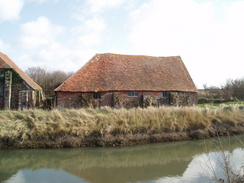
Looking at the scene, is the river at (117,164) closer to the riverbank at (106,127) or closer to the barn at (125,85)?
the riverbank at (106,127)

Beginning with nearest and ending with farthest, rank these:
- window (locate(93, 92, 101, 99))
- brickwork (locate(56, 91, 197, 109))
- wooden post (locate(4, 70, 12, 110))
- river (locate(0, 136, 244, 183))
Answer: river (locate(0, 136, 244, 183)) → wooden post (locate(4, 70, 12, 110)) → brickwork (locate(56, 91, 197, 109)) → window (locate(93, 92, 101, 99))

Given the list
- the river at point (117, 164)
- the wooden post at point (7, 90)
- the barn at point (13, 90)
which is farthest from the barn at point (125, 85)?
the river at point (117, 164)

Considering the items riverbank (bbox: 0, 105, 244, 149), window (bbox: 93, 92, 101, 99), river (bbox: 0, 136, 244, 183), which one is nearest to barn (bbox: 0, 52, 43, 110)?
riverbank (bbox: 0, 105, 244, 149)

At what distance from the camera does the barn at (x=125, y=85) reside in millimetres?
18906

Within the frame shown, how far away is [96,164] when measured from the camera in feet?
32.7

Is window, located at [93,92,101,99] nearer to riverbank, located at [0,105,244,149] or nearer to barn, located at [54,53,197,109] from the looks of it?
barn, located at [54,53,197,109]

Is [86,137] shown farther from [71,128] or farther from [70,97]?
[70,97]

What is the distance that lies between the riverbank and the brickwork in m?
4.33

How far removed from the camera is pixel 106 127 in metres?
12.7

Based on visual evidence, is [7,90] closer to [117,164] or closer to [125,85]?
[125,85]

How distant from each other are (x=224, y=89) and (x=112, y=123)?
23527 mm

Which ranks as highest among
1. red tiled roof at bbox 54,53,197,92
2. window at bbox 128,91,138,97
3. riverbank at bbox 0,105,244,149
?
red tiled roof at bbox 54,53,197,92

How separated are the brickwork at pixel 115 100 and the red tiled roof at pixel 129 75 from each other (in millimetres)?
460

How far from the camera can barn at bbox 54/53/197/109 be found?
18.9 meters
